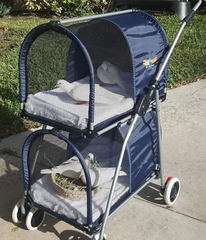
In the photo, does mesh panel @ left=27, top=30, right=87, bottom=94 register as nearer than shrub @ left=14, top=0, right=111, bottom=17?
Yes

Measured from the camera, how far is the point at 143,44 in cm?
245

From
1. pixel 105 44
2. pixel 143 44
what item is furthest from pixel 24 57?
pixel 143 44

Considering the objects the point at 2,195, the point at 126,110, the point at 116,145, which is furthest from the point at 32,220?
the point at 126,110

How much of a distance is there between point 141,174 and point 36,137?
849mm

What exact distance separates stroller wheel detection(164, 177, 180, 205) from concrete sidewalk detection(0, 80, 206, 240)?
61mm

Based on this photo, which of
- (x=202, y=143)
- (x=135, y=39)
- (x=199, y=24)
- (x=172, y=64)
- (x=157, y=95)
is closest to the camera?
(x=135, y=39)

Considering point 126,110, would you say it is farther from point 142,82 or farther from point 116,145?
point 116,145

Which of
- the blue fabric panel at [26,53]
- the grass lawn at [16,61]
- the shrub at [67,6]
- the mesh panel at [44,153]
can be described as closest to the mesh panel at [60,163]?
the mesh panel at [44,153]

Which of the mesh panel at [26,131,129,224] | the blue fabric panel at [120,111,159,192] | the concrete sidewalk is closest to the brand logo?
the blue fabric panel at [120,111,159,192]

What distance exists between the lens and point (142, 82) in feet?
8.17

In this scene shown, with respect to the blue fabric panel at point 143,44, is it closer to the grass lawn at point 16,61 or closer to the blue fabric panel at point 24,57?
the blue fabric panel at point 24,57

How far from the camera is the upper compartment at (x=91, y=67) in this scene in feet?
7.43

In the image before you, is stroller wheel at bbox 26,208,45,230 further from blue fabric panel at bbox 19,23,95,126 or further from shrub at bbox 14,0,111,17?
shrub at bbox 14,0,111,17

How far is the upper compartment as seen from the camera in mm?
2264
